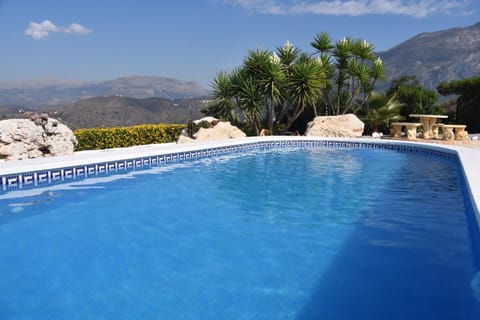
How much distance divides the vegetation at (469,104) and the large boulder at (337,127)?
17.7 ft

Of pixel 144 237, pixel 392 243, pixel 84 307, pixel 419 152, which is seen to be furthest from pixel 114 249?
pixel 419 152

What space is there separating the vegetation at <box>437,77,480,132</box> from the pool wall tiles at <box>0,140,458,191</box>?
22.2 ft

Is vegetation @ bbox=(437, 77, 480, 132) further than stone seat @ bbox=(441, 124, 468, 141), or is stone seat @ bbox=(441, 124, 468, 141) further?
vegetation @ bbox=(437, 77, 480, 132)

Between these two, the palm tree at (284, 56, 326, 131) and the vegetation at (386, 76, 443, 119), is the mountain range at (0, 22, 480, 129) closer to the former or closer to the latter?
the palm tree at (284, 56, 326, 131)

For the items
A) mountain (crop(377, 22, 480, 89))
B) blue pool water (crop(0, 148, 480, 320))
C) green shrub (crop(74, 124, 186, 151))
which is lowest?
blue pool water (crop(0, 148, 480, 320))

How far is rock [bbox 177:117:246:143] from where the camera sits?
16.0m

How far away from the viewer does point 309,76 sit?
17.5 meters

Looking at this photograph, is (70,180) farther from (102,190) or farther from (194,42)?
(194,42)

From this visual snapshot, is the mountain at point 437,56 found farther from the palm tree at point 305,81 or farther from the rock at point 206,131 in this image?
the rock at point 206,131

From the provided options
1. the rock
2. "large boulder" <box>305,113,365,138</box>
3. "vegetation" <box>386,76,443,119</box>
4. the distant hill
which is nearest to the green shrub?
the rock

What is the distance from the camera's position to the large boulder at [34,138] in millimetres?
10000

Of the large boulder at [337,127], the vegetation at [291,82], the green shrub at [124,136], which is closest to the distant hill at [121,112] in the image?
the vegetation at [291,82]

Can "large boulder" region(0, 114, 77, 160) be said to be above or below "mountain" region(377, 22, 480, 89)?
below

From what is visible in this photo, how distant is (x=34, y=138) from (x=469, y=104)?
18.6 m
